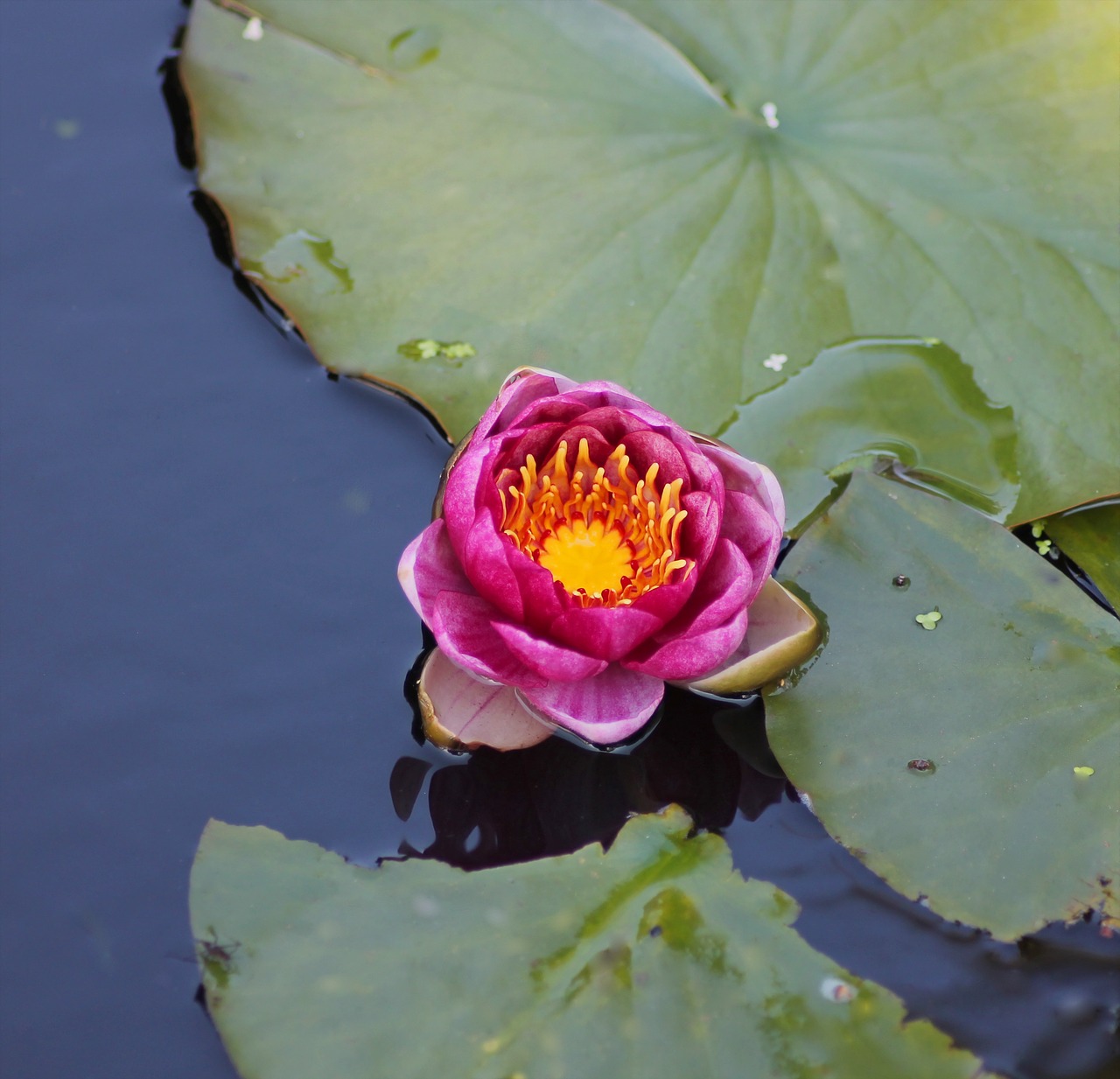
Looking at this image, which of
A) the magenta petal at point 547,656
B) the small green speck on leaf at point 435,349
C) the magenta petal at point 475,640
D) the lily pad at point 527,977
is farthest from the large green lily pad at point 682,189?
the lily pad at point 527,977

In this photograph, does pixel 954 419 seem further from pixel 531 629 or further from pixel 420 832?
pixel 420 832

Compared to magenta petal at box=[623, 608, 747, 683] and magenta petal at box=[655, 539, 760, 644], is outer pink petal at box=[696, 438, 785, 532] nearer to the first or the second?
magenta petal at box=[655, 539, 760, 644]

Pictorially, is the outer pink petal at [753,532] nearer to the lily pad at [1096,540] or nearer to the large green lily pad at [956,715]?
the large green lily pad at [956,715]

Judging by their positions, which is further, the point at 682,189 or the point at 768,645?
the point at 682,189

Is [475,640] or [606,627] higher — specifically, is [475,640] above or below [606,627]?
below

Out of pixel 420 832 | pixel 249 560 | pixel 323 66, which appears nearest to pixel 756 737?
pixel 420 832

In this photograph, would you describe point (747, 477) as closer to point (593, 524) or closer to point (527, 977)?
point (593, 524)

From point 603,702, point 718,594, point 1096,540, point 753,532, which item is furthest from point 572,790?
point 1096,540
